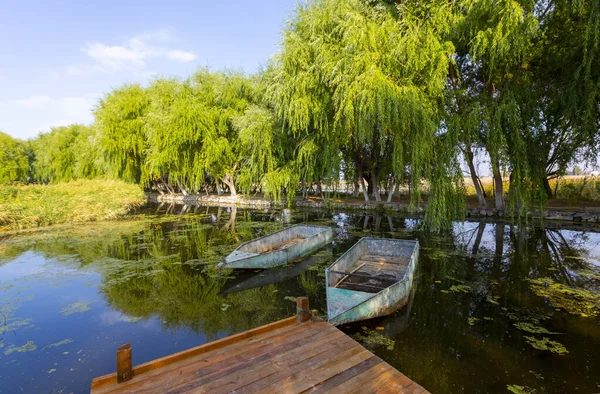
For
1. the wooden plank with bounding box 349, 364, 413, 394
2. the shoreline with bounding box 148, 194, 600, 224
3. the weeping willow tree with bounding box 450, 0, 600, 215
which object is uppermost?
the weeping willow tree with bounding box 450, 0, 600, 215

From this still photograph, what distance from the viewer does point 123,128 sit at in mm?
21875

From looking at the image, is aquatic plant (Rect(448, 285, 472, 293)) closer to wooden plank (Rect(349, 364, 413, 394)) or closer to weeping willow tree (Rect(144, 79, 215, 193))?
wooden plank (Rect(349, 364, 413, 394))

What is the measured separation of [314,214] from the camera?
656 inches

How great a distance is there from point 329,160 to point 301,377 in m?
12.5

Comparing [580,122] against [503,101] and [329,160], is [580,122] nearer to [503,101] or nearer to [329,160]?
[503,101]

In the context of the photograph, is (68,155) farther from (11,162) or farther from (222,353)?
(222,353)

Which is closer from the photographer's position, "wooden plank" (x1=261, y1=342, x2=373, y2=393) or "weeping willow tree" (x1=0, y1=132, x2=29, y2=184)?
"wooden plank" (x1=261, y1=342, x2=373, y2=393)

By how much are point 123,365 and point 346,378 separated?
200cm

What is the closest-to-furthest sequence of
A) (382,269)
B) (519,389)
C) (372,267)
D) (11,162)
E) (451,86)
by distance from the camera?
(519,389), (382,269), (372,267), (451,86), (11,162)

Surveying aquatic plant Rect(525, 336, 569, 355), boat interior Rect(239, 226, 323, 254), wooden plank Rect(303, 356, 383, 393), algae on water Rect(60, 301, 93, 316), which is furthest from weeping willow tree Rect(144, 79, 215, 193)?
aquatic plant Rect(525, 336, 569, 355)

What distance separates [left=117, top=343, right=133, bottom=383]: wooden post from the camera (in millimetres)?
2539

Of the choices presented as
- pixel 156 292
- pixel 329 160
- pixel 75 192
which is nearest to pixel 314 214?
pixel 329 160

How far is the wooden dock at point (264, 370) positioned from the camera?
8.16 ft

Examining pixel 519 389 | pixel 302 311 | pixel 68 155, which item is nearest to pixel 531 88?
pixel 519 389
